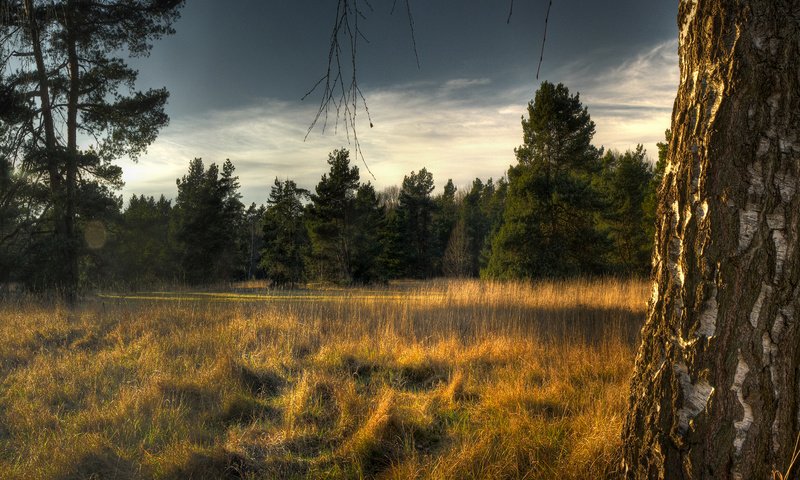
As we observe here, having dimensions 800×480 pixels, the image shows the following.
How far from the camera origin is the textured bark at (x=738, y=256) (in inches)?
51.7

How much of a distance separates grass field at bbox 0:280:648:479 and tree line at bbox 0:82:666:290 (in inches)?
310

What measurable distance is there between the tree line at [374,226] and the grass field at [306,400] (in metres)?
7.88

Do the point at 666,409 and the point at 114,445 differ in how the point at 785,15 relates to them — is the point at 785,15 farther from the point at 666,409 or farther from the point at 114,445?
the point at 114,445

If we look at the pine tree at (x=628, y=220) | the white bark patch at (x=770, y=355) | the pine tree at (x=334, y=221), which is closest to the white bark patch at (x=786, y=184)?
the white bark patch at (x=770, y=355)

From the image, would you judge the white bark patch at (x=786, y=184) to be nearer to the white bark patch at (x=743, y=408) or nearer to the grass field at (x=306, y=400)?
the white bark patch at (x=743, y=408)

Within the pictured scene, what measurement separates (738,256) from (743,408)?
1.61ft

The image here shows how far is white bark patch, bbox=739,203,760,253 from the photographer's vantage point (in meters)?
1.32

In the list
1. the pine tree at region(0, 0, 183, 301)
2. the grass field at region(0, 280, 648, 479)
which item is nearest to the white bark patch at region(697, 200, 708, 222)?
the grass field at region(0, 280, 648, 479)

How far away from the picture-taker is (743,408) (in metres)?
1.34

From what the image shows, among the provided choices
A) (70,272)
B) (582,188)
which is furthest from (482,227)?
(70,272)

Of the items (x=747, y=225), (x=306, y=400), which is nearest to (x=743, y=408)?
(x=747, y=225)

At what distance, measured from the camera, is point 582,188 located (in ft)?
53.2

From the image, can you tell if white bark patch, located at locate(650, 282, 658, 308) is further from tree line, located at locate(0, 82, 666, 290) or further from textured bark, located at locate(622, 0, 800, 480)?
tree line, located at locate(0, 82, 666, 290)

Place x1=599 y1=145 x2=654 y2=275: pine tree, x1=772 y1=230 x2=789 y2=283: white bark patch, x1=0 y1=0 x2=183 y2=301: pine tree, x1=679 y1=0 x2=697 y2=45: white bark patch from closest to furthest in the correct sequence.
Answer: x1=772 y1=230 x2=789 y2=283: white bark patch → x1=679 y1=0 x2=697 y2=45: white bark patch → x1=0 y1=0 x2=183 y2=301: pine tree → x1=599 y1=145 x2=654 y2=275: pine tree
